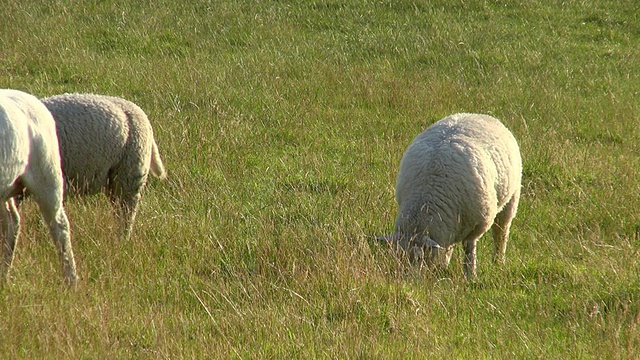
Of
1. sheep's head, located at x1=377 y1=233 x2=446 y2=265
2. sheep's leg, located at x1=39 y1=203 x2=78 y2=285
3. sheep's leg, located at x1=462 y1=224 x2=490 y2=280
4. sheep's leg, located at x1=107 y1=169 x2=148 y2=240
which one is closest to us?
sheep's leg, located at x1=39 y1=203 x2=78 y2=285

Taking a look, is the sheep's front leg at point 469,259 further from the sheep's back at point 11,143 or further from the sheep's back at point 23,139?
the sheep's back at point 11,143

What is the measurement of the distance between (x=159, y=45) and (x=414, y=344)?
31.1 ft

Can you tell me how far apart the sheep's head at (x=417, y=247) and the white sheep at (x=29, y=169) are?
2.09 metres

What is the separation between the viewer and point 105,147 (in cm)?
639

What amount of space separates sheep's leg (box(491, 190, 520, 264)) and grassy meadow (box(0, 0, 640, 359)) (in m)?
0.14

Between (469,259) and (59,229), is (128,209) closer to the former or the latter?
(59,229)

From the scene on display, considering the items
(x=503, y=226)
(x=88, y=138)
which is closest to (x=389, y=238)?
(x=503, y=226)

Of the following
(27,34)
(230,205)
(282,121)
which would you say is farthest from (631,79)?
(27,34)

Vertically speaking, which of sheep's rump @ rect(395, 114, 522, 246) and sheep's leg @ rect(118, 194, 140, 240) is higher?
sheep's rump @ rect(395, 114, 522, 246)

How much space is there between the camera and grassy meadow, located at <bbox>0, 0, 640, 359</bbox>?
182 inches

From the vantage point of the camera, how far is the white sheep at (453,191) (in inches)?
233

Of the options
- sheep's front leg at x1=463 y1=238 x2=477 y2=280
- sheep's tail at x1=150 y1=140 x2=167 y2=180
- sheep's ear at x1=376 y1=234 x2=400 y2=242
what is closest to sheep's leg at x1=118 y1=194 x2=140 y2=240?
sheep's tail at x1=150 y1=140 x2=167 y2=180

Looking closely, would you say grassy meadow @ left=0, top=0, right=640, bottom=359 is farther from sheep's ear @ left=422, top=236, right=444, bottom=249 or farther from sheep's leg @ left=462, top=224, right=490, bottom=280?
sheep's ear @ left=422, top=236, right=444, bottom=249

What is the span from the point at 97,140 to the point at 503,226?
10.7 ft
